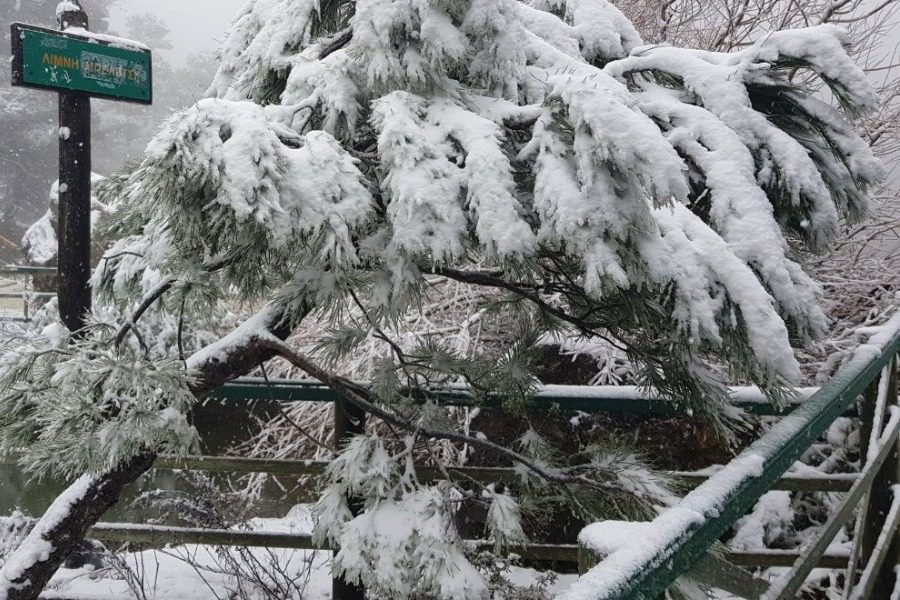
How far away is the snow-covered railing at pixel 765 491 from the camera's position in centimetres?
63

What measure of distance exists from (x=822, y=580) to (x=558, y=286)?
9.26ft

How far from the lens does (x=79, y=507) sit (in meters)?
1.50

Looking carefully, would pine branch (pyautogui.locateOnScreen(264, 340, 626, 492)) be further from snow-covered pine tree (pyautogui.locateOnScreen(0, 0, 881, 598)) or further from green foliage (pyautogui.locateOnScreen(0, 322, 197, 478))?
green foliage (pyautogui.locateOnScreen(0, 322, 197, 478))

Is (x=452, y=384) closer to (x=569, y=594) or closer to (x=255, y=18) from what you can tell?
(x=255, y=18)

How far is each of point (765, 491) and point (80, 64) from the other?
224 centimetres

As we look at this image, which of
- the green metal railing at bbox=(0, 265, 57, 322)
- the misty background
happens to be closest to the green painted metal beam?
the green metal railing at bbox=(0, 265, 57, 322)

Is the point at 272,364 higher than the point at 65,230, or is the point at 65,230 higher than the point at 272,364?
the point at 65,230

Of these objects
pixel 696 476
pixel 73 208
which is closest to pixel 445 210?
pixel 696 476

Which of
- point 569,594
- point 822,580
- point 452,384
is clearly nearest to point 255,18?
point 452,384

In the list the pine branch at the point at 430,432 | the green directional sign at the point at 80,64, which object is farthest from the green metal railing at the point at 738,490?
the green directional sign at the point at 80,64

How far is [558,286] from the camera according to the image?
1.61m

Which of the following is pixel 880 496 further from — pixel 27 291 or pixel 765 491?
pixel 27 291

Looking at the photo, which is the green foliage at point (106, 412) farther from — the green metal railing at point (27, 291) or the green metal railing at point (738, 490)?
the green metal railing at point (27, 291)

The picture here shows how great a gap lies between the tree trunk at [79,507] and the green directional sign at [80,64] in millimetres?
1151
